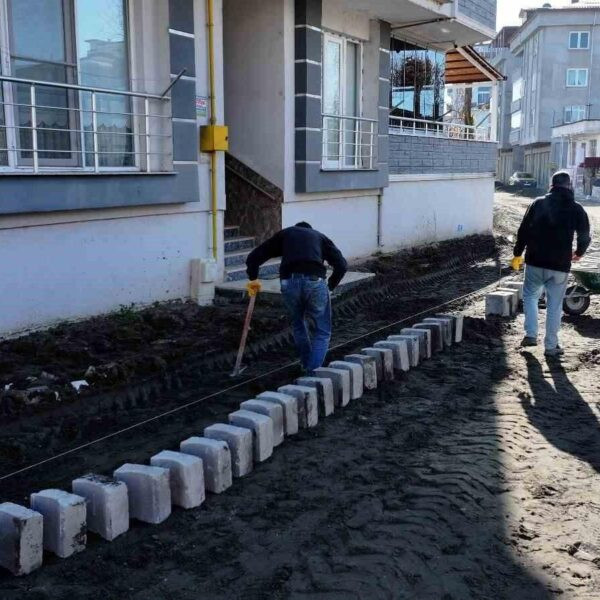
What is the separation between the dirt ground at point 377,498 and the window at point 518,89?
60.8 m

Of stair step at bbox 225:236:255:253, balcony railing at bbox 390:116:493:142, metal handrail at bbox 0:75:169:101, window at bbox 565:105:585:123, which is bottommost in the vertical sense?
stair step at bbox 225:236:255:253

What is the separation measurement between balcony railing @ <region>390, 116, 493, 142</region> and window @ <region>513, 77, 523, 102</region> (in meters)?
46.8

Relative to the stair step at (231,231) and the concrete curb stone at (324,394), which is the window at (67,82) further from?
the concrete curb stone at (324,394)

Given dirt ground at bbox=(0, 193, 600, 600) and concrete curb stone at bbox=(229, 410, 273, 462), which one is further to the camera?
concrete curb stone at bbox=(229, 410, 273, 462)

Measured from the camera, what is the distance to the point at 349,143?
12.9 m

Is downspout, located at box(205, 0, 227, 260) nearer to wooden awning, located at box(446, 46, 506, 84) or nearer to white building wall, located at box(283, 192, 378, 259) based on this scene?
white building wall, located at box(283, 192, 378, 259)

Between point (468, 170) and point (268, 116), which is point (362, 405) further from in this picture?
point (468, 170)

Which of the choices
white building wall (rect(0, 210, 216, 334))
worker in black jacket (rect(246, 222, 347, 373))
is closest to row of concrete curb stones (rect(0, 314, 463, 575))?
worker in black jacket (rect(246, 222, 347, 373))

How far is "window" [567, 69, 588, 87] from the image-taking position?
54219mm

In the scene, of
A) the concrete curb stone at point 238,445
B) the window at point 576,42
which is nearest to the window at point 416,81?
the concrete curb stone at point 238,445

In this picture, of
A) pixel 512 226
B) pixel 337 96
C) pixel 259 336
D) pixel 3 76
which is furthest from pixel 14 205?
pixel 512 226

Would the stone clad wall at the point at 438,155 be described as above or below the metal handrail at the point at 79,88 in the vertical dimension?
below

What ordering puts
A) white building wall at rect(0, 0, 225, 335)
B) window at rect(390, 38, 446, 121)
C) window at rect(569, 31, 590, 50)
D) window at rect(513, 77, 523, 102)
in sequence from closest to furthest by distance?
white building wall at rect(0, 0, 225, 335) < window at rect(390, 38, 446, 121) < window at rect(569, 31, 590, 50) < window at rect(513, 77, 523, 102)

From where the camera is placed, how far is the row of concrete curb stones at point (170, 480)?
355 cm
